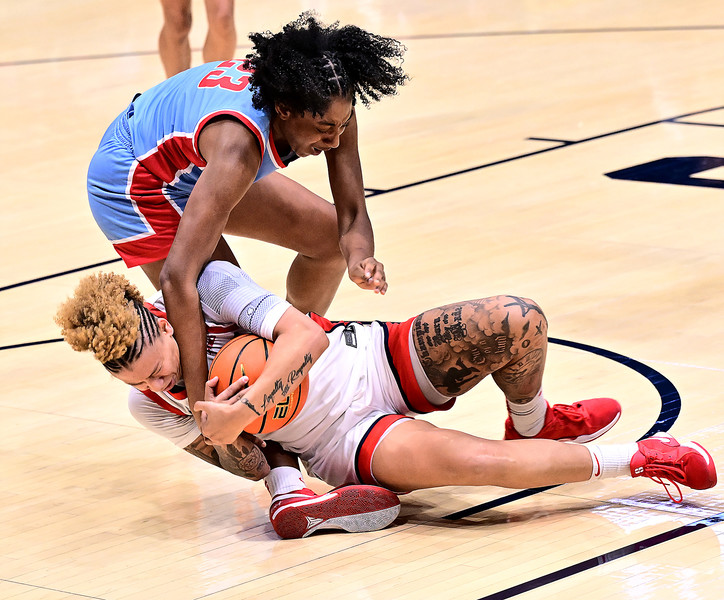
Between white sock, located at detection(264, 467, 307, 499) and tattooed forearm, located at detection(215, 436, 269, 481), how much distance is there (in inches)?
1.1

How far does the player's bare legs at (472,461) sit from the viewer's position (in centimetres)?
309

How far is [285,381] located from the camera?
3.03m

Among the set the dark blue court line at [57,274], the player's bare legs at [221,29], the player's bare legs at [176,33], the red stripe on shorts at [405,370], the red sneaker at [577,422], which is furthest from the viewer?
the player's bare legs at [176,33]

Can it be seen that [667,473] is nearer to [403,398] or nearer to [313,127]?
[403,398]

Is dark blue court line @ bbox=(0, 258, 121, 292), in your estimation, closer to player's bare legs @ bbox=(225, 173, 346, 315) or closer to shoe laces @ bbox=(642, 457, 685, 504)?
player's bare legs @ bbox=(225, 173, 346, 315)

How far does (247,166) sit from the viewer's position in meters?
3.26

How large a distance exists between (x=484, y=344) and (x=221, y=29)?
4.08 meters

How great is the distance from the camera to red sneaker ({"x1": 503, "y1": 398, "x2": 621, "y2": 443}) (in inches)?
136

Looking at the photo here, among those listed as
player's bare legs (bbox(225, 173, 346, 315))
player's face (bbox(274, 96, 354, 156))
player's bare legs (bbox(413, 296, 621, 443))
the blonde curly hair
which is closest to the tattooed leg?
player's bare legs (bbox(413, 296, 621, 443))

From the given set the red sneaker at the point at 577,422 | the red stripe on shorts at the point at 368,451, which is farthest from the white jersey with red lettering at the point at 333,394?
the red sneaker at the point at 577,422

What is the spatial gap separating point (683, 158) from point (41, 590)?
179 inches

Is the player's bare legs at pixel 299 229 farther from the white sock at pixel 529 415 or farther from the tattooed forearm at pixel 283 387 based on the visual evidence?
the tattooed forearm at pixel 283 387

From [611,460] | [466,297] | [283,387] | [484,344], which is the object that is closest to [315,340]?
[283,387]

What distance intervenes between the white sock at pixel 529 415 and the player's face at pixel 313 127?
78cm
